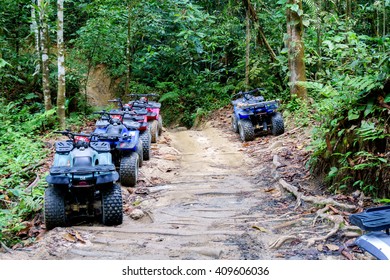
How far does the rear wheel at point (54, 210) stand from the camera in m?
5.51

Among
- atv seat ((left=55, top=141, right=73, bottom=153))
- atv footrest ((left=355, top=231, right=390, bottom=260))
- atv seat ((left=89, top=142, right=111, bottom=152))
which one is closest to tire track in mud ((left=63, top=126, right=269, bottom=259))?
atv seat ((left=89, top=142, right=111, bottom=152))

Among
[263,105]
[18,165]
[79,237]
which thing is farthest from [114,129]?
[263,105]

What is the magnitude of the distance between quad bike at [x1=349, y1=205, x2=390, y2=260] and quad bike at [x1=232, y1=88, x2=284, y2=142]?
29.5 feet

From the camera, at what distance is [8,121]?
40.2 ft

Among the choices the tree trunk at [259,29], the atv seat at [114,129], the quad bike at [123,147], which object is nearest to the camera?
the quad bike at [123,147]

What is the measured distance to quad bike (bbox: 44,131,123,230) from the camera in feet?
18.1

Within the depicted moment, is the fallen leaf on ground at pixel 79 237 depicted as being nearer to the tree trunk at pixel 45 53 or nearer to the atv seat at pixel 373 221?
the atv seat at pixel 373 221

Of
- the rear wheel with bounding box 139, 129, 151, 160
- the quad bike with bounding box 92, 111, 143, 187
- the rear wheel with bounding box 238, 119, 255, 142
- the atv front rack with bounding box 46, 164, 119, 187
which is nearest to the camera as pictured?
the atv front rack with bounding box 46, 164, 119, 187

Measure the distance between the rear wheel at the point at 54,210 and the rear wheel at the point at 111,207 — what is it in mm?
528

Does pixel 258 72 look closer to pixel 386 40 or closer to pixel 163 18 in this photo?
pixel 163 18

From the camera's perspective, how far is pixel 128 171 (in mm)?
7750

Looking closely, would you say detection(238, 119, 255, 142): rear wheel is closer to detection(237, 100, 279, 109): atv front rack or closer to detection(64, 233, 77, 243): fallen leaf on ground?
detection(237, 100, 279, 109): atv front rack

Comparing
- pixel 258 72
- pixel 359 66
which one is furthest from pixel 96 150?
pixel 258 72

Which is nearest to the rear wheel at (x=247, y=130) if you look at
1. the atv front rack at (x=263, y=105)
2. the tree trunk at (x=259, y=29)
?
the atv front rack at (x=263, y=105)
